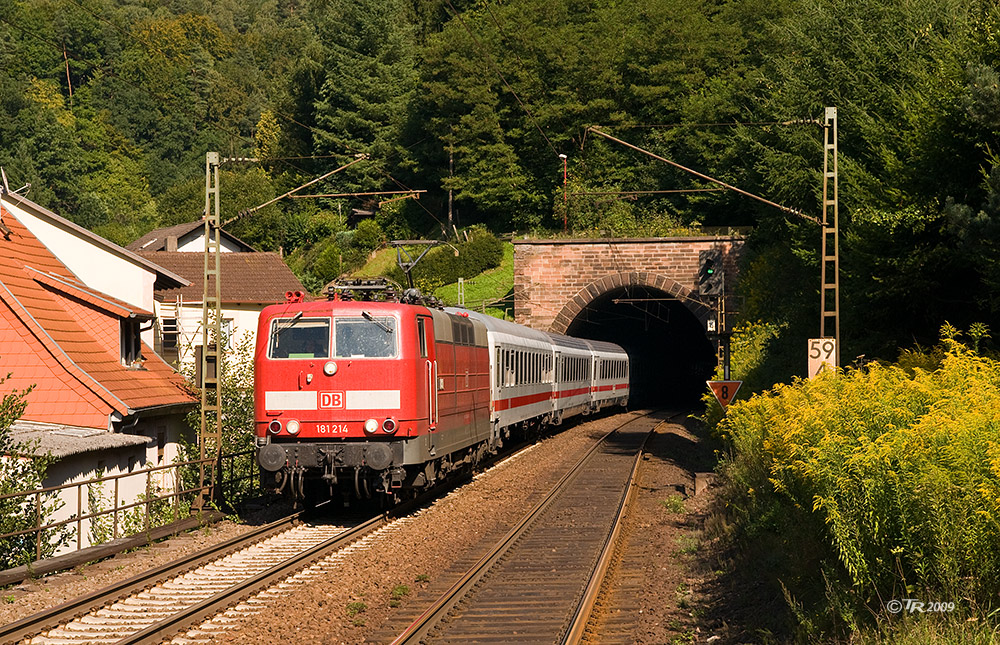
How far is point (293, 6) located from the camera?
514 ft

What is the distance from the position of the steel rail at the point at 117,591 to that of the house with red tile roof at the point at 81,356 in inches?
183

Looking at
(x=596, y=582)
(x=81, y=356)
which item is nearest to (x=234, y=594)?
(x=596, y=582)

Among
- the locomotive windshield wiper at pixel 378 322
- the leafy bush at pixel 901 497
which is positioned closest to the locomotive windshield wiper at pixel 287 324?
the locomotive windshield wiper at pixel 378 322

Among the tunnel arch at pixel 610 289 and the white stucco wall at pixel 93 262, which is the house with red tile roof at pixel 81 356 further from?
the tunnel arch at pixel 610 289

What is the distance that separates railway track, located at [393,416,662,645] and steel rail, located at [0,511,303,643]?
10.7 feet

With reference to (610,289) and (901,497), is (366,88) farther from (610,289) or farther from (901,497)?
(901,497)

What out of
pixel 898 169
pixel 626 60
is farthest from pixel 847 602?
pixel 626 60

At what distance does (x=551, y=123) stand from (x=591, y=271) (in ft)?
80.9

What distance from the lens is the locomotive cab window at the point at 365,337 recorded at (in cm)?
1612

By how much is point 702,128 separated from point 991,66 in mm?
44798

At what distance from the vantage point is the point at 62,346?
2122cm

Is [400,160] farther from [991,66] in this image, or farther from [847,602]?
[847,602]

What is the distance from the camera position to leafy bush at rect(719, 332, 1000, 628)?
292 inches

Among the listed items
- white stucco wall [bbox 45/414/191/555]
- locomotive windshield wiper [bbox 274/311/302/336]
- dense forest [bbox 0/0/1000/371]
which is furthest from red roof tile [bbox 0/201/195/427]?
dense forest [bbox 0/0/1000/371]
